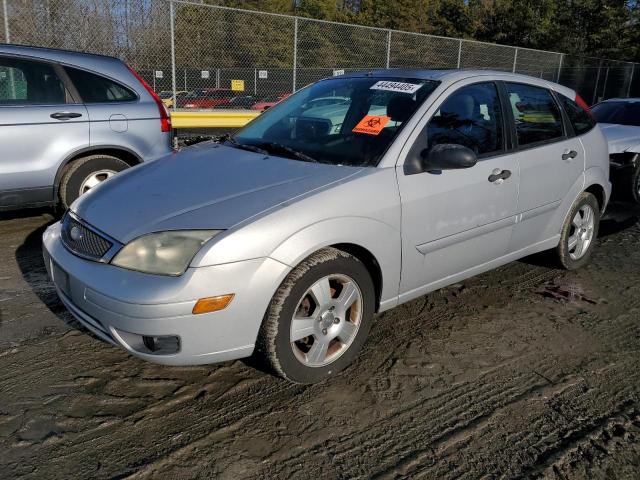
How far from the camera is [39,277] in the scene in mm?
4312

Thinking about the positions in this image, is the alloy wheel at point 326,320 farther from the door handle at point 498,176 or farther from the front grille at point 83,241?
the door handle at point 498,176

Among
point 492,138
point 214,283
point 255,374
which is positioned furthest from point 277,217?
point 492,138

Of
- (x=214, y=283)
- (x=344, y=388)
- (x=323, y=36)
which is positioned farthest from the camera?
(x=323, y=36)

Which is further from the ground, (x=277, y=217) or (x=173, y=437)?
(x=277, y=217)

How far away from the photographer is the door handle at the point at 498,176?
365cm

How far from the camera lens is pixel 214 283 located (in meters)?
2.52

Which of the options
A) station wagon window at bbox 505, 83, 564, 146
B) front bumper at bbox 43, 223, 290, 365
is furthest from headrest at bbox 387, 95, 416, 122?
front bumper at bbox 43, 223, 290, 365

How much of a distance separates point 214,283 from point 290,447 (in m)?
0.81

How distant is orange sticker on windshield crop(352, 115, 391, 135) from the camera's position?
3.40 meters

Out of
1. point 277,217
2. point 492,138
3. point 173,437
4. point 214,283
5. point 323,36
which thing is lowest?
point 173,437

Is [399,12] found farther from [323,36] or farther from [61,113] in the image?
[61,113]

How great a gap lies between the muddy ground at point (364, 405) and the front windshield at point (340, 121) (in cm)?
120

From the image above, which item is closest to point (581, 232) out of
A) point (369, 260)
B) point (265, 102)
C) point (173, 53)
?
point (369, 260)

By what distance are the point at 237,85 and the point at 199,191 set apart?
8.26 m
